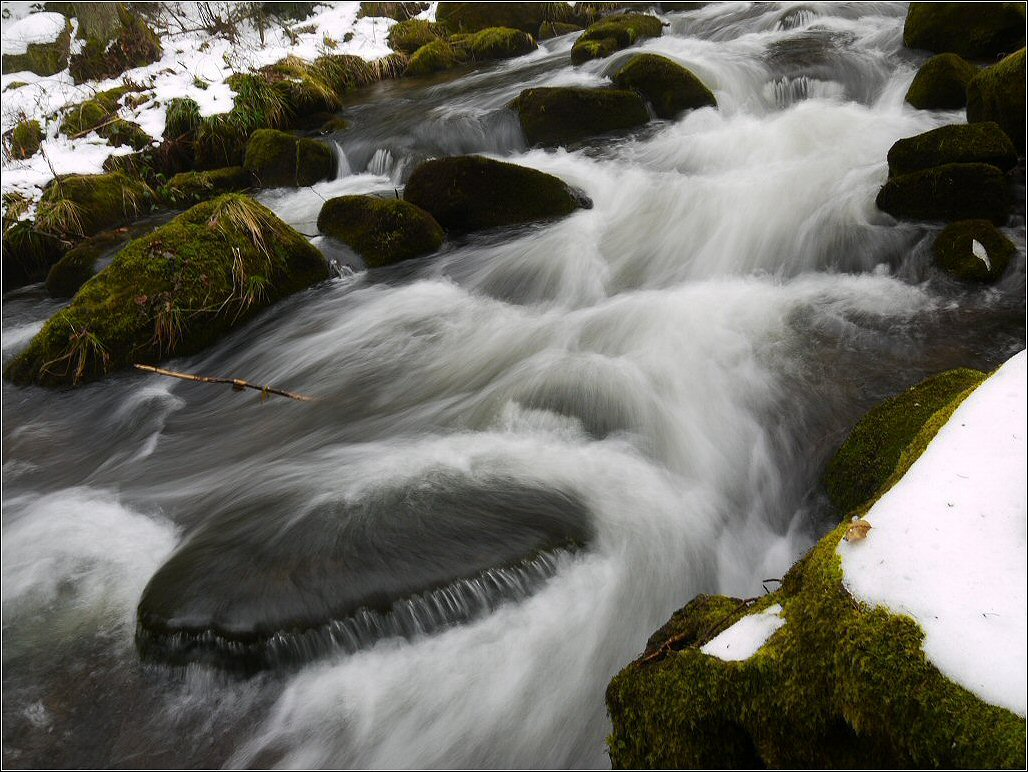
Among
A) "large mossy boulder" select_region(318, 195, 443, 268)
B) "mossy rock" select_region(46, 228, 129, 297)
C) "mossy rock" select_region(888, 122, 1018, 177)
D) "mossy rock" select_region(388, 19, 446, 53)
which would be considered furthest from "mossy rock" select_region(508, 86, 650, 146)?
"mossy rock" select_region(388, 19, 446, 53)

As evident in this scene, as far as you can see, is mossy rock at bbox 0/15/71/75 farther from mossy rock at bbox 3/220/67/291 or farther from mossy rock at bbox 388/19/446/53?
mossy rock at bbox 3/220/67/291

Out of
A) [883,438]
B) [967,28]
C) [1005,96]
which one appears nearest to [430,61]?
[967,28]

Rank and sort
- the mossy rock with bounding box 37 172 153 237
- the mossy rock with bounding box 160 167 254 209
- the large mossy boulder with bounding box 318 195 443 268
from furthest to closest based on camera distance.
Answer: the mossy rock with bounding box 160 167 254 209 → the mossy rock with bounding box 37 172 153 237 → the large mossy boulder with bounding box 318 195 443 268

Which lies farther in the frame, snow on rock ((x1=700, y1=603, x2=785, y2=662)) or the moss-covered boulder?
the moss-covered boulder

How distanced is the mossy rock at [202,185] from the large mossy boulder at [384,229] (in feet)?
10.2

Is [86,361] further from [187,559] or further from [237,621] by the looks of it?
[237,621]

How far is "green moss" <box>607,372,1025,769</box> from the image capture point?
54.8 inches

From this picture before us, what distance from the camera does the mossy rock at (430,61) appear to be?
14.2 metres

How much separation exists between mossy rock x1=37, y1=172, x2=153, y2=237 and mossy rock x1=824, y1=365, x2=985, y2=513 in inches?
359

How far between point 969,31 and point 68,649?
11.9 meters

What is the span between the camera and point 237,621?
307 centimetres

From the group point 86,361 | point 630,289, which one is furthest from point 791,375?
point 86,361

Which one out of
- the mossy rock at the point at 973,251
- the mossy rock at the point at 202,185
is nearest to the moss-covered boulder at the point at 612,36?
the mossy rock at the point at 202,185

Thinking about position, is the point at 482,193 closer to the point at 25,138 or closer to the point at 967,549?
the point at 967,549
